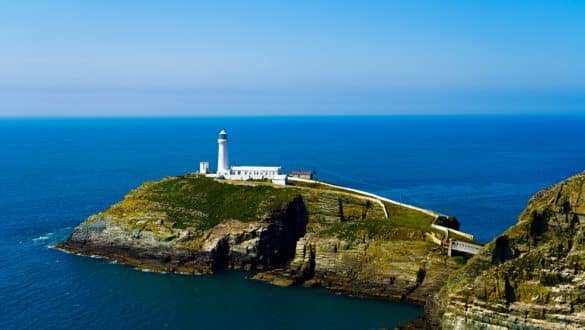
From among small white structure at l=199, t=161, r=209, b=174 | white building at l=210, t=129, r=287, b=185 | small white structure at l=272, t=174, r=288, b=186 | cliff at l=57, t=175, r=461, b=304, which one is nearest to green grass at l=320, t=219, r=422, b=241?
cliff at l=57, t=175, r=461, b=304

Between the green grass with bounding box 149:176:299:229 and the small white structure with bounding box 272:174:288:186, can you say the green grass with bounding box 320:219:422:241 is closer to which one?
A: the green grass with bounding box 149:176:299:229

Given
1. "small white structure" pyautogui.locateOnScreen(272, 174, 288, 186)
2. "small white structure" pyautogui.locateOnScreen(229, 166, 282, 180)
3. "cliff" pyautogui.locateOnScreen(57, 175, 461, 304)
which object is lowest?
"cliff" pyautogui.locateOnScreen(57, 175, 461, 304)

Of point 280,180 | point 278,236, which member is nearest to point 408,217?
point 278,236

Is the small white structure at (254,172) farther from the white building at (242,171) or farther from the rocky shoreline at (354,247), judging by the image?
the rocky shoreline at (354,247)

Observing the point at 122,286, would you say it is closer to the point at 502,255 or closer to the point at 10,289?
the point at 10,289

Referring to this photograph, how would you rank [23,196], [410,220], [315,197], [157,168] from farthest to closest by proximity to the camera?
[157,168]
[23,196]
[315,197]
[410,220]

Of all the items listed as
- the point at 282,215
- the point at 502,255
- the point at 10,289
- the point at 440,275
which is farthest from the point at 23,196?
the point at 502,255
